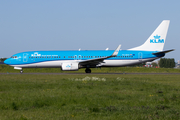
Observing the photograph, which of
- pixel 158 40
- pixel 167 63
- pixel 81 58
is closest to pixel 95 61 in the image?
pixel 81 58

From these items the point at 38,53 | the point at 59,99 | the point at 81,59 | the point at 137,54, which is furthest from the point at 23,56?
the point at 59,99

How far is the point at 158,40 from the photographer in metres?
38.2

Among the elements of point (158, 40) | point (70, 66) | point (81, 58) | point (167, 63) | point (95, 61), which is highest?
point (158, 40)

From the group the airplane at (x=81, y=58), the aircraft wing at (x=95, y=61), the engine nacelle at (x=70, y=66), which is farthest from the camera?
the airplane at (x=81, y=58)

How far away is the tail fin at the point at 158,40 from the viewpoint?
125ft

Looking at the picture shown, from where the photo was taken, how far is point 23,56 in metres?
37.0

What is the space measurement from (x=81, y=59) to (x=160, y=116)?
29066 mm

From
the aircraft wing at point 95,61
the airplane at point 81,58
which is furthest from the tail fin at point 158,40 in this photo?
the aircraft wing at point 95,61

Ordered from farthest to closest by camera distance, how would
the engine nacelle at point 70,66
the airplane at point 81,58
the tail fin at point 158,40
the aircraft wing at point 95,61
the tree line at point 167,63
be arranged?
the tree line at point 167,63, the tail fin at point 158,40, the airplane at point 81,58, the engine nacelle at point 70,66, the aircraft wing at point 95,61

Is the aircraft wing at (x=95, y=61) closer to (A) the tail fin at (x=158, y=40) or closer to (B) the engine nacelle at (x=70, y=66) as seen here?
(B) the engine nacelle at (x=70, y=66)

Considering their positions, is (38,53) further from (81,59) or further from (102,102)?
(102,102)

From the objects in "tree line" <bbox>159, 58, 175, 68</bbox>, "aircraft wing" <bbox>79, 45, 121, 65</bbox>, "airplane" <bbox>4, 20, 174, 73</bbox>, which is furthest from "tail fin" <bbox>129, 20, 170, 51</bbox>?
"tree line" <bbox>159, 58, 175, 68</bbox>

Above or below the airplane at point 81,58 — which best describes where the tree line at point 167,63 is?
below

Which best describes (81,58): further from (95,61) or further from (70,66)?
(70,66)
